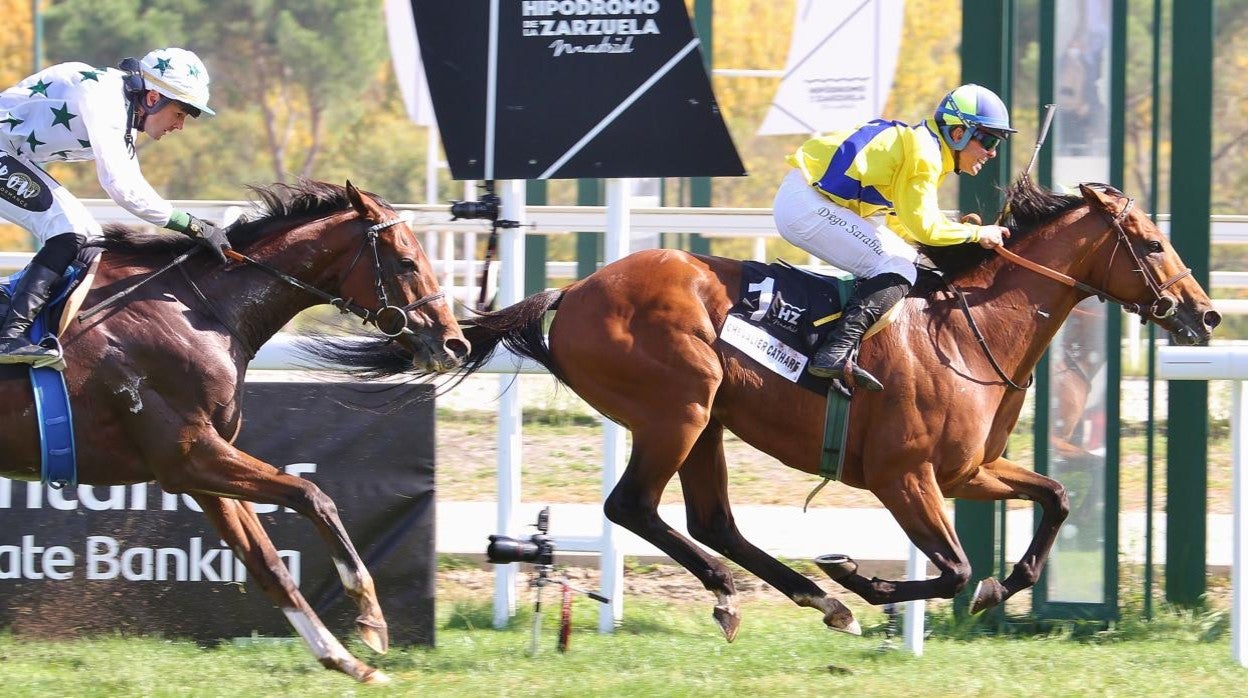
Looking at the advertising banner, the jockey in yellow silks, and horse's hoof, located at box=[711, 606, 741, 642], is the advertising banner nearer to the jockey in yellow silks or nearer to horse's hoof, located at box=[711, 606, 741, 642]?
the jockey in yellow silks

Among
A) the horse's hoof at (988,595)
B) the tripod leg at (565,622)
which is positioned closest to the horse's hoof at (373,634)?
the tripod leg at (565,622)

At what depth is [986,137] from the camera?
574cm

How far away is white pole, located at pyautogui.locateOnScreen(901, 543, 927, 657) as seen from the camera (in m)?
6.07

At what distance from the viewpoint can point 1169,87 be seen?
661 centimetres

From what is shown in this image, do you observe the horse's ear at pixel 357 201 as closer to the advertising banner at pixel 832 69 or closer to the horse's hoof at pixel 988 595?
the horse's hoof at pixel 988 595

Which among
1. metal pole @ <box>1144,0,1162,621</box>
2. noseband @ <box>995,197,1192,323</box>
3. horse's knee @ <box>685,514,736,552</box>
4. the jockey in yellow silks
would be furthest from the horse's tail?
metal pole @ <box>1144,0,1162,621</box>

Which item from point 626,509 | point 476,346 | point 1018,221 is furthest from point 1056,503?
point 476,346

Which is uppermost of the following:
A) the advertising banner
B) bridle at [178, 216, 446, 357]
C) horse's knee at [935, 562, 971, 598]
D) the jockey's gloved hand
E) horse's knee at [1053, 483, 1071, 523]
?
the advertising banner

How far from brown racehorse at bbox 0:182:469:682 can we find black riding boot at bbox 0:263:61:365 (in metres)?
0.12

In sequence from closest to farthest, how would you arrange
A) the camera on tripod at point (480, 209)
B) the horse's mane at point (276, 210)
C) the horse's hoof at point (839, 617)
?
the horse's mane at point (276, 210) → the horse's hoof at point (839, 617) → the camera on tripod at point (480, 209)

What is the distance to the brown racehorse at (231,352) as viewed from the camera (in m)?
5.29

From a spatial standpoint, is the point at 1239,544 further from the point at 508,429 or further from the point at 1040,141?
the point at 508,429

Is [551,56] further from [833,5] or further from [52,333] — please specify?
[833,5]

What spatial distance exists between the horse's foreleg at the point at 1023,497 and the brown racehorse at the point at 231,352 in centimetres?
206
